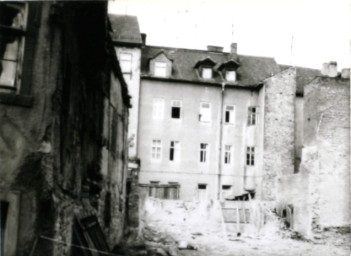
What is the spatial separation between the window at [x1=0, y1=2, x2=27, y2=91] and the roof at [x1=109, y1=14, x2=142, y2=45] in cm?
2486

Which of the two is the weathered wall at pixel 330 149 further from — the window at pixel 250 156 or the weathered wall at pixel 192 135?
the weathered wall at pixel 192 135

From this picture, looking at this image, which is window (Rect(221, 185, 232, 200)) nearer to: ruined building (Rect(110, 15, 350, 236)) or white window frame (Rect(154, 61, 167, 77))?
ruined building (Rect(110, 15, 350, 236))

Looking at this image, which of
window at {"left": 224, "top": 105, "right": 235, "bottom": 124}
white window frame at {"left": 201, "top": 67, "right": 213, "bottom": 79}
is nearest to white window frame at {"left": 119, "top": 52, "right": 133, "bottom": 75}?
white window frame at {"left": 201, "top": 67, "right": 213, "bottom": 79}

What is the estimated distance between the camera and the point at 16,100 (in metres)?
5.66

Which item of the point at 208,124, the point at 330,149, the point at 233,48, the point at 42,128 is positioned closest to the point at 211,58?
the point at 233,48

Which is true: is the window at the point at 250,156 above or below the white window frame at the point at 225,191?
above

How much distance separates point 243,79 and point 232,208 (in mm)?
11631

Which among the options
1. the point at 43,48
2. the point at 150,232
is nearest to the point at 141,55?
the point at 150,232

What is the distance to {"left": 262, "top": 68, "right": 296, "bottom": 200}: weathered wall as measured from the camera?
30703mm

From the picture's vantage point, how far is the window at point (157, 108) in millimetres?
31844

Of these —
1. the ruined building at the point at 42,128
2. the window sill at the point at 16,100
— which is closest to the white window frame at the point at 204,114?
the ruined building at the point at 42,128

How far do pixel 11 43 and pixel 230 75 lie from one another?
28.2 m

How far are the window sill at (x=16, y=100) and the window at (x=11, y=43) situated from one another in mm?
145

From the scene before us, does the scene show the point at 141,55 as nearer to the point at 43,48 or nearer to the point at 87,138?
the point at 87,138
